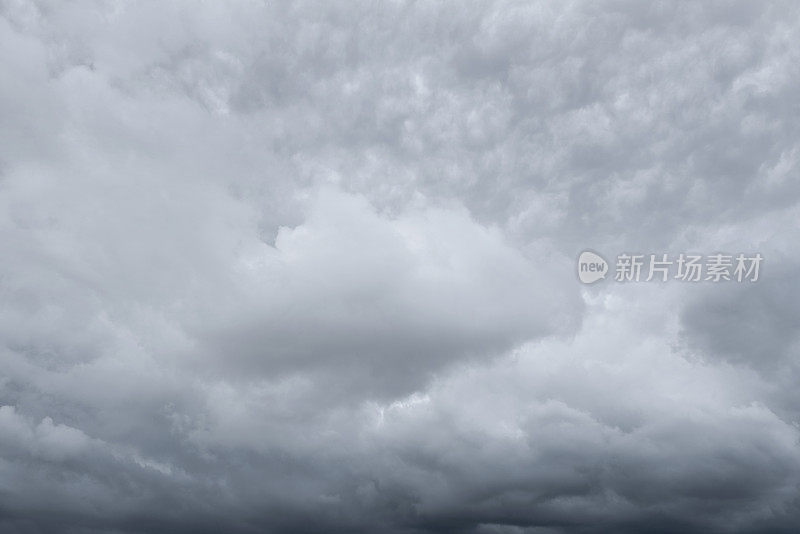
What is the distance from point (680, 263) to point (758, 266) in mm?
13354

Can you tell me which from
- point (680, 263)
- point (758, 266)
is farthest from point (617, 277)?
point (758, 266)

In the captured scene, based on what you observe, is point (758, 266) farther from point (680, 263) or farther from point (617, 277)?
point (617, 277)

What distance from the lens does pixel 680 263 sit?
160 metres

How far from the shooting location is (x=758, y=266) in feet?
509

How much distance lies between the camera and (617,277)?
161 meters

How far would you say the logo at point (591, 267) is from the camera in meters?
163

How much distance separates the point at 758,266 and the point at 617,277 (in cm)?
2468

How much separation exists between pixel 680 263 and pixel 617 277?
38.2 ft

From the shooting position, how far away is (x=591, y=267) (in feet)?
540

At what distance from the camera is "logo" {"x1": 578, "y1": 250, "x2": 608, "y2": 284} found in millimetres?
162750
